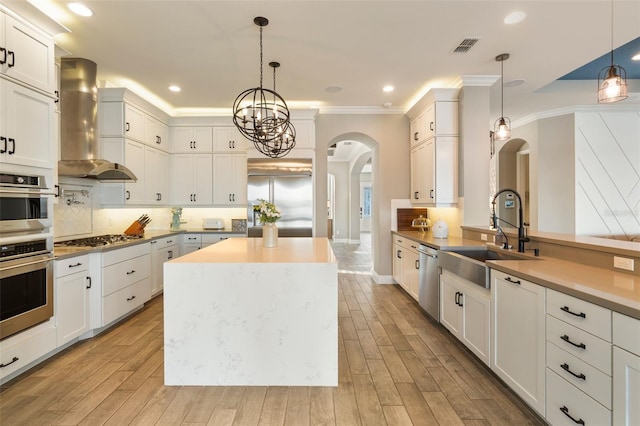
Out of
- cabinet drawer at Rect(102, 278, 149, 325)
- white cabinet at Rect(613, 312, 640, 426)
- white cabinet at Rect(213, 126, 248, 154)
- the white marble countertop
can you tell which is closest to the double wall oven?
cabinet drawer at Rect(102, 278, 149, 325)

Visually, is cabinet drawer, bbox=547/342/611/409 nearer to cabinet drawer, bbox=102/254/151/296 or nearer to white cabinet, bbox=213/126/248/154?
cabinet drawer, bbox=102/254/151/296

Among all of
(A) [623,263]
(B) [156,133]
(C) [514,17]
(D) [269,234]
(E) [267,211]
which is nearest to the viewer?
(A) [623,263]

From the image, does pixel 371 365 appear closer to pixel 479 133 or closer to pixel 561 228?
pixel 479 133

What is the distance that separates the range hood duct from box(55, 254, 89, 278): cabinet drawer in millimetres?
1026

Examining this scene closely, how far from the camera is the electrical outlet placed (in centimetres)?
186

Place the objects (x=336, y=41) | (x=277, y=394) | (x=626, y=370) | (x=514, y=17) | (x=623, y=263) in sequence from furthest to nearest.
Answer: (x=336, y=41) → (x=514, y=17) → (x=277, y=394) → (x=623, y=263) → (x=626, y=370)

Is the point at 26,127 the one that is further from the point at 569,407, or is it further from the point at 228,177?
the point at 569,407

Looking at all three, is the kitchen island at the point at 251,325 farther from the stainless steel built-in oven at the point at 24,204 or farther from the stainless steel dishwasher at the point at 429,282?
the stainless steel dishwasher at the point at 429,282

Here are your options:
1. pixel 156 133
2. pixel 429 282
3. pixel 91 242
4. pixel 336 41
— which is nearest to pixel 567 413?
pixel 429 282

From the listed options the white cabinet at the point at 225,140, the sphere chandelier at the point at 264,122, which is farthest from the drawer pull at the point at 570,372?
the white cabinet at the point at 225,140

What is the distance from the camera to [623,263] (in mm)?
1907

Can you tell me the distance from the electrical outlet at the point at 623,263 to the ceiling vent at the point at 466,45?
2.28 meters

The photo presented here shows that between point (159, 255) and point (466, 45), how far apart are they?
15.1ft

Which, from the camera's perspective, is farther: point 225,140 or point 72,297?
point 225,140
